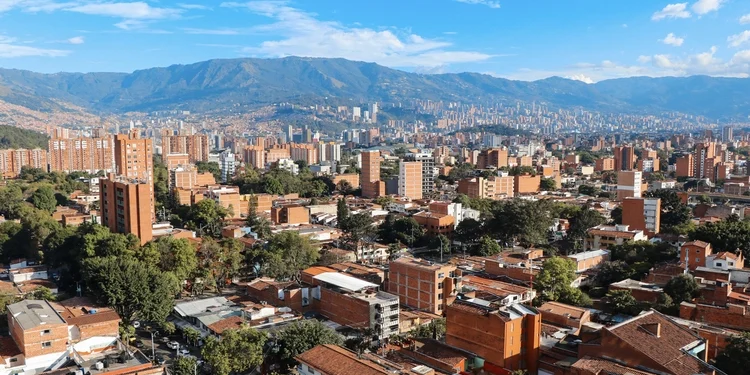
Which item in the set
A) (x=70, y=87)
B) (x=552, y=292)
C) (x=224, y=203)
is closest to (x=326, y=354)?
(x=552, y=292)

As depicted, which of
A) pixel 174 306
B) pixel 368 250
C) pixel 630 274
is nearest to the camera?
pixel 174 306

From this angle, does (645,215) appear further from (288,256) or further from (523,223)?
(288,256)

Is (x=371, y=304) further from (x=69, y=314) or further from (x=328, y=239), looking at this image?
(x=328, y=239)

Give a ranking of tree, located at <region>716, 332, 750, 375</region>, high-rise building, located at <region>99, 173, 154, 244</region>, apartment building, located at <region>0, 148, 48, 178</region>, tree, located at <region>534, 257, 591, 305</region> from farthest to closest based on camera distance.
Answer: apartment building, located at <region>0, 148, 48, 178</region>
high-rise building, located at <region>99, 173, 154, 244</region>
tree, located at <region>534, 257, 591, 305</region>
tree, located at <region>716, 332, 750, 375</region>

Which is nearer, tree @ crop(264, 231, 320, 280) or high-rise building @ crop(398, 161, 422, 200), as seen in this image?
tree @ crop(264, 231, 320, 280)

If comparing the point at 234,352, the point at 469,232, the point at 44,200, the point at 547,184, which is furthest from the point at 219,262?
the point at 547,184

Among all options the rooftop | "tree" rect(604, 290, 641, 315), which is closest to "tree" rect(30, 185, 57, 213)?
the rooftop

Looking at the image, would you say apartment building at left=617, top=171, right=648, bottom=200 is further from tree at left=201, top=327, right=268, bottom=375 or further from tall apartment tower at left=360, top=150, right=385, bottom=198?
tree at left=201, top=327, right=268, bottom=375
